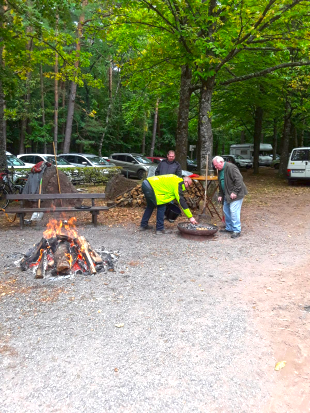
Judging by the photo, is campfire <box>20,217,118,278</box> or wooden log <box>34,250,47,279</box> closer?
wooden log <box>34,250,47,279</box>

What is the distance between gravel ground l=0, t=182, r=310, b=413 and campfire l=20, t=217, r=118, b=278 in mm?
177

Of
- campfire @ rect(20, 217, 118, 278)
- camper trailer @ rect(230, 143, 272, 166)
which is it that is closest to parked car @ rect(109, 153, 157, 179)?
campfire @ rect(20, 217, 118, 278)

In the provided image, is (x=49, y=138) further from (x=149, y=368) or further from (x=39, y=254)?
(x=149, y=368)

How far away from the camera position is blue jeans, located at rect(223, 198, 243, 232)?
7.37 meters

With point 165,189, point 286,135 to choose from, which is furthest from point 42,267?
point 286,135

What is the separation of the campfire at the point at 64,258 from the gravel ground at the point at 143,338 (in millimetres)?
177

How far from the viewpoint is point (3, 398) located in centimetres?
262

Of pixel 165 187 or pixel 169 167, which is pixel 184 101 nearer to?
pixel 169 167

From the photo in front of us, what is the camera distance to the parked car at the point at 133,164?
67.8 ft

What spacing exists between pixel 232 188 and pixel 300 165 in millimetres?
10386

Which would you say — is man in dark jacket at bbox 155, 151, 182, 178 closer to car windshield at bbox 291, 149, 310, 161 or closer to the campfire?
the campfire

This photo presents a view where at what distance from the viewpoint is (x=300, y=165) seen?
53.3 feet

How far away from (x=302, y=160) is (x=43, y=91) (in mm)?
23022

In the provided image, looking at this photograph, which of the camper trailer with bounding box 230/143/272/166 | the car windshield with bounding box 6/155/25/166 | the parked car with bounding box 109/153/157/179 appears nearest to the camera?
the car windshield with bounding box 6/155/25/166
